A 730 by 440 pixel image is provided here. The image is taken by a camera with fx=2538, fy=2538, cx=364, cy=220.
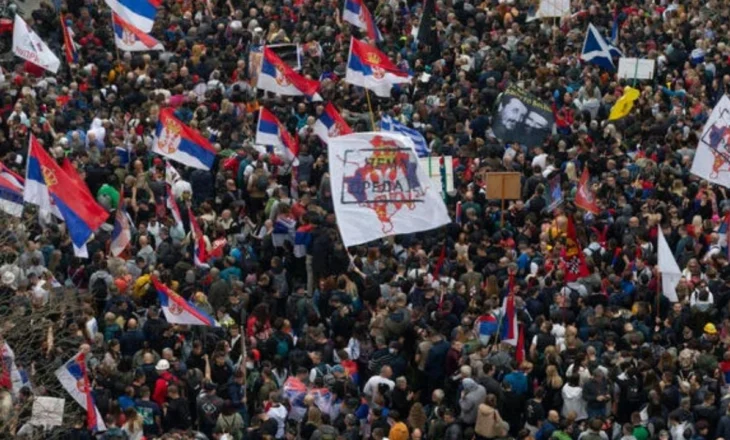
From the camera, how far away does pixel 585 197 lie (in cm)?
3691

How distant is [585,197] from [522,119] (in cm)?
316

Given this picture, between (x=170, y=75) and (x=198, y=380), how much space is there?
1361 cm

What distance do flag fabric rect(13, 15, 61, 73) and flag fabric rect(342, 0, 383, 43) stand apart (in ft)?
19.9

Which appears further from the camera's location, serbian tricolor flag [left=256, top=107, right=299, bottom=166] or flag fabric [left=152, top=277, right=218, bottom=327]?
serbian tricolor flag [left=256, top=107, right=299, bottom=166]

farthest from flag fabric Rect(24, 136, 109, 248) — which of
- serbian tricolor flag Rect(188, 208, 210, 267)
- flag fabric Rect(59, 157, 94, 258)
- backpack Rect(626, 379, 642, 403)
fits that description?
backpack Rect(626, 379, 642, 403)

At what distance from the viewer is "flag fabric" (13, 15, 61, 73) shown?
42594mm

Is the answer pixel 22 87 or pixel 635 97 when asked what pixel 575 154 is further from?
pixel 22 87

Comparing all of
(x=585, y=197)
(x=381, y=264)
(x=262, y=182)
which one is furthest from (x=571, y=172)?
(x=381, y=264)

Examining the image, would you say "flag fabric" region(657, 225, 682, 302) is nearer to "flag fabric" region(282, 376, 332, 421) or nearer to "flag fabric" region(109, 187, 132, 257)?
"flag fabric" region(282, 376, 332, 421)

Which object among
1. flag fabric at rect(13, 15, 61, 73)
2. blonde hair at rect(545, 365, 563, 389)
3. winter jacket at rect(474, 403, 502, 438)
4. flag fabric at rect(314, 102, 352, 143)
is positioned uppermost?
flag fabric at rect(13, 15, 61, 73)

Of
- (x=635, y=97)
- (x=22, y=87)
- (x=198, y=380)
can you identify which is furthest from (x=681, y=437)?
(x=22, y=87)

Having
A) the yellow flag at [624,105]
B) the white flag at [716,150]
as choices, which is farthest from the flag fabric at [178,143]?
the yellow flag at [624,105]

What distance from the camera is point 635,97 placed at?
4206 centimetres

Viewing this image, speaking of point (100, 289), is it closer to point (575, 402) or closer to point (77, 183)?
point (77, 183)
